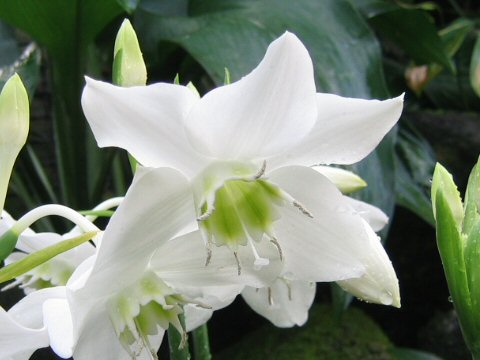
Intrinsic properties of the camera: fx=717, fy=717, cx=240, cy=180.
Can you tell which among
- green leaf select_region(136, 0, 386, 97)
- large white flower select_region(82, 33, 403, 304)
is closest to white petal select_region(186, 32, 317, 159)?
large white flower select_region(82, 33, 403, 304)

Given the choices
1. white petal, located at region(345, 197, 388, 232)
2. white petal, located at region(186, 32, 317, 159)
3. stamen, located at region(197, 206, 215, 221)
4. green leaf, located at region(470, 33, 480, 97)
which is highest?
white petal, located at region(186, 32, 317, 159)

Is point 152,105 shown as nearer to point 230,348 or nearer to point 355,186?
point 355,186

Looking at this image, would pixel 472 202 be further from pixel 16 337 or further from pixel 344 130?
pixel 16 337

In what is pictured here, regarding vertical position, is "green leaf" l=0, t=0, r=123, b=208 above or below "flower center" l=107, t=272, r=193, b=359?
below

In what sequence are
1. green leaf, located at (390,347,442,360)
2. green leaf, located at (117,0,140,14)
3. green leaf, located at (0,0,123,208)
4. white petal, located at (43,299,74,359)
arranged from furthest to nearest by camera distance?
1. green leaf, located at (390,347,442,360)
2. green leaf, located at (0,0,123,208)
3. green leaf, located at (117,0,140,14)
4. white petal, located at (43,299,74,359)

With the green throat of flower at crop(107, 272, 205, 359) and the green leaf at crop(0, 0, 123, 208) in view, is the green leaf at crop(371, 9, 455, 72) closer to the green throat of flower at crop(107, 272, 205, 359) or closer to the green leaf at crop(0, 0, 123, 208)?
the green leaf at crop(0, 0, 123, 208)

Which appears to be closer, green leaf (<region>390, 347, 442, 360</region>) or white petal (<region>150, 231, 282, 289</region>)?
white petal (<region>150, 231, 282, 289</region>)

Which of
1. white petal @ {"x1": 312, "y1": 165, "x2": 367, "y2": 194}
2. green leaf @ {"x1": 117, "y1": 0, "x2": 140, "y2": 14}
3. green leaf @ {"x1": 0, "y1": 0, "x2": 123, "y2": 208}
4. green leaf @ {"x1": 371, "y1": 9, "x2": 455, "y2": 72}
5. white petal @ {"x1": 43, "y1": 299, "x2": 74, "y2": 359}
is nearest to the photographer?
white petal @ {"x1": 43, "y1": 299, "x2": 74, "y2": 359}

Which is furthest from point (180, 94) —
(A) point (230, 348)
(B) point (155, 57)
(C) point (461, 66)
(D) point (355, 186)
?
(C) point (461, 66)
